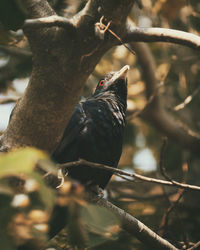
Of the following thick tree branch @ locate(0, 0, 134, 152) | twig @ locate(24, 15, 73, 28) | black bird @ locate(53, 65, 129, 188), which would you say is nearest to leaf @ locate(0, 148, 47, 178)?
twig @ locate(24, 15, 73, 28)

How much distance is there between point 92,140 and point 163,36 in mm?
1083

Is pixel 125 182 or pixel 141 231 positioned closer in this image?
pixel 141 231

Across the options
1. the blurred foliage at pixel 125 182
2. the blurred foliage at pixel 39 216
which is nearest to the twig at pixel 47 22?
the blurred foliage at pixel 125 182

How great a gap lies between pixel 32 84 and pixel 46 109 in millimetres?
201

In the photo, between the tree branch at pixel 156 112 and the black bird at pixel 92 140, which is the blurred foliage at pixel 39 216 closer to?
the black bird at pixel 92 140

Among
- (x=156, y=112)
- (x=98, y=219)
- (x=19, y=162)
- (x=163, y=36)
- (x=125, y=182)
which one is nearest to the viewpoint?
(x=19, y=162)

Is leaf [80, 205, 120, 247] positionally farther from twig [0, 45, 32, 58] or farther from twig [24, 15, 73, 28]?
twig [0, 45, 32, 58]

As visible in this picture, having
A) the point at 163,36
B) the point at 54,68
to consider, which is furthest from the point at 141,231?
the point at 163,36

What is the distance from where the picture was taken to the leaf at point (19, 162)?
0.97 metres

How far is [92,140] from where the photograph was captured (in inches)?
124

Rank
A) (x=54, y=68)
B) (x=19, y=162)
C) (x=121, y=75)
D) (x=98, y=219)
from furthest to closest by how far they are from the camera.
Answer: (x=121, y=75), (x=54, y=68), (x=98, y=219), (x=19, y=162)

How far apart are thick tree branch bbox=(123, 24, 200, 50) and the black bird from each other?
0.89 m

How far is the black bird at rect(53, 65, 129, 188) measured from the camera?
315 centimetres

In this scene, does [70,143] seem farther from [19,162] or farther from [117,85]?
[19,162]
